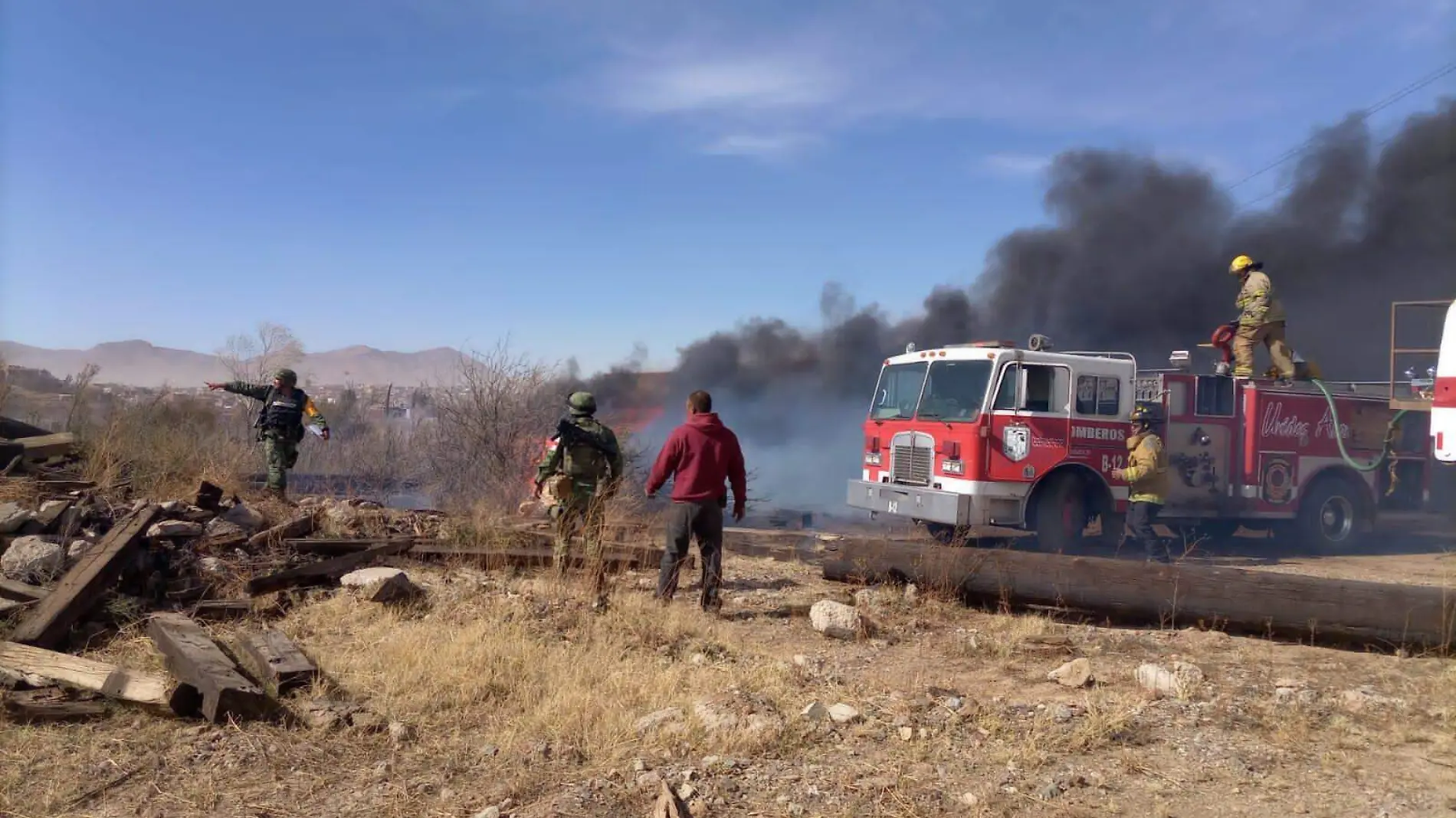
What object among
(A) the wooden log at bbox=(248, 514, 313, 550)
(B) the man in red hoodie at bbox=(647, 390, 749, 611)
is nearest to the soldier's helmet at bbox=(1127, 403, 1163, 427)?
(B) the man in red hoodie at bbox=(647, 390, 749, 611)

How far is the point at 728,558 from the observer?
10.4 meters

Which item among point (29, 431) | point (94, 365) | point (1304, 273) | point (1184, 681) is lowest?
point (1184, 681)

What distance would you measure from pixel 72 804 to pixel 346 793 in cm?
106

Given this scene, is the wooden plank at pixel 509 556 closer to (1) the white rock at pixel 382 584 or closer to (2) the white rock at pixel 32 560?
(1) the white rock at pixel 382 584

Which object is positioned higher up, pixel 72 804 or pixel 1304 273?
pixel 1304 273

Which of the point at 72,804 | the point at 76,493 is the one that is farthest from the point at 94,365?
the point at 72,804

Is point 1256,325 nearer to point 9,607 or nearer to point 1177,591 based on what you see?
point 1177,591

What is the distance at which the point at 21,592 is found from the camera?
20.3 feet

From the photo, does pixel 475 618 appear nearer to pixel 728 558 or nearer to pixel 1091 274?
pixel 728 558

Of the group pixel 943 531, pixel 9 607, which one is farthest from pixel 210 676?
pixel 943 531

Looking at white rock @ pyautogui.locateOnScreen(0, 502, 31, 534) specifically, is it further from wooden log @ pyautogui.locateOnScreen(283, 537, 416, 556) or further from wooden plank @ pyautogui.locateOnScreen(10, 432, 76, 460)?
wooden plank @ pyautogui.locateOnScreen(10, 432, 76, 460)

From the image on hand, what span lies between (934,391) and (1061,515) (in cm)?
199

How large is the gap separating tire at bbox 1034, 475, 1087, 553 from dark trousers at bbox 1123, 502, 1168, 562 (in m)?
0.51

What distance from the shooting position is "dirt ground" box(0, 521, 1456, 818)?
13.0 ft
